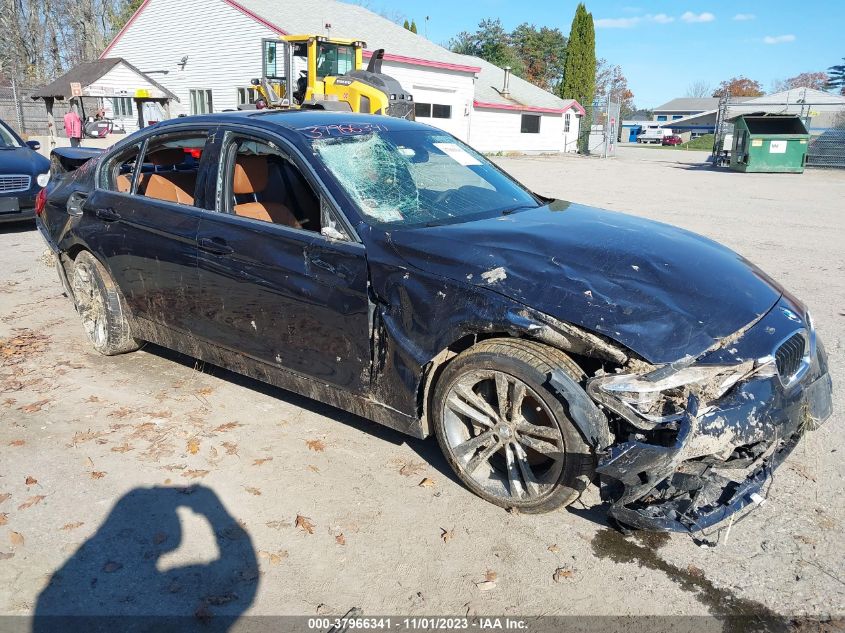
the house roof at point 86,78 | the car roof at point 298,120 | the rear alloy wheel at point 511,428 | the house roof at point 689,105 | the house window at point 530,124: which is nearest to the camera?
the rear alloy wheel at point 511,428

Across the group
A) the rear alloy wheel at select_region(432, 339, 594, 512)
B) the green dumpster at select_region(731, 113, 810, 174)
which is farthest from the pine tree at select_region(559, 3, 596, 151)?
the rear alloy wheel at select_region(432, 339, 594, 512)

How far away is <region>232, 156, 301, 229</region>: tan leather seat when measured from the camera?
175 inches

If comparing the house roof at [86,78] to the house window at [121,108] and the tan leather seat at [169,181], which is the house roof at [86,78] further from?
the tan leather seat at [169,181]

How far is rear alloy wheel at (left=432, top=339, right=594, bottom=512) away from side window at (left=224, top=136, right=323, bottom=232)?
1374 millimetres

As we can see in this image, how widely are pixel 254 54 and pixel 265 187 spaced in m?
24.4

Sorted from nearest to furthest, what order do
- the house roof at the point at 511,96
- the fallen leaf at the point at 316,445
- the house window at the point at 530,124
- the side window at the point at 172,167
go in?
the fallen leaf at the point at 316,445 < the side window at the point at 172,167 < the house roof at the point at 511,96 < the house window at the point at 530,124

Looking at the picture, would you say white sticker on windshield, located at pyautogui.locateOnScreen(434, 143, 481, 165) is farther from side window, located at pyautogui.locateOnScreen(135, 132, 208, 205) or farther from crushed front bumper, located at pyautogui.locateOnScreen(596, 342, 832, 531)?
crushed front bumper, located at pyautogui.locateOnScreen(596, 342, 832, 531)

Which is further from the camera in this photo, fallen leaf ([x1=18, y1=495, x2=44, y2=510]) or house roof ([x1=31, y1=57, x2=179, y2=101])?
house roof ([x1=31, y1=57, x2=179, y2=101])

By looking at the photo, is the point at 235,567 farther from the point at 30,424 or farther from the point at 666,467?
the point at 30,424

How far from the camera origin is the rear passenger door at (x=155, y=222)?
14.0ft

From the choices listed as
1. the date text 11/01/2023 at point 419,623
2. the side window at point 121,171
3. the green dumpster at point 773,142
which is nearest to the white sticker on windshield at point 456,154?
the side window at point 121,171

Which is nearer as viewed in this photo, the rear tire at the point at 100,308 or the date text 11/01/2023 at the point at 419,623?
the date text 11/01/2023 at the point at 419,623

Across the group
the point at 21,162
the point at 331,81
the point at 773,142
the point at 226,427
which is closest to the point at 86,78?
the point at 331,81

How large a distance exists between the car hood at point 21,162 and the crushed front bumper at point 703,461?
409 inches
